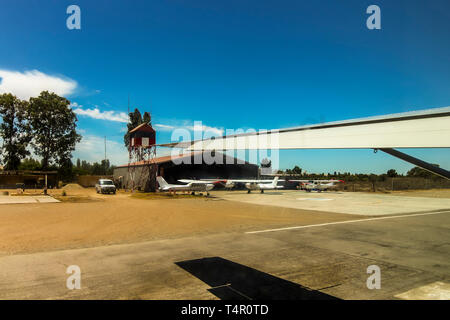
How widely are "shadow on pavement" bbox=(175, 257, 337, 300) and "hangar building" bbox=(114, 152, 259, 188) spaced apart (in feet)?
116

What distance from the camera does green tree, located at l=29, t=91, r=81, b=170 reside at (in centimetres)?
5269

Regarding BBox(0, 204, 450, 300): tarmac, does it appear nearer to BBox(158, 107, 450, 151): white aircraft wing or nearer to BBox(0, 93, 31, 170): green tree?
BBox(158, 107, 450, 151): white aircraft wing

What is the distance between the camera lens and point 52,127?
5381 centimetres

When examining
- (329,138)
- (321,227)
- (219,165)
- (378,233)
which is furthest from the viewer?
(219,165)

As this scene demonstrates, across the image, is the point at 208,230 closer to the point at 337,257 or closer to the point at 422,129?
the point at 337,257

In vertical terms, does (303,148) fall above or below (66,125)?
below

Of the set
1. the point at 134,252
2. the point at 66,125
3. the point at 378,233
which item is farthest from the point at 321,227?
the point at 66,125

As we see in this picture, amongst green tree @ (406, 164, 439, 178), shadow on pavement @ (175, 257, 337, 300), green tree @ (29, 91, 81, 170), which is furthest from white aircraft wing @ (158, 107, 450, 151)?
green tree @ (406, 164, 439, 178)

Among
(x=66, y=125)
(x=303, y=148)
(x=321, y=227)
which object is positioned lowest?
(x=321, y=227)

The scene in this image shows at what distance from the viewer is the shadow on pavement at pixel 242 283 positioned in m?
5.56

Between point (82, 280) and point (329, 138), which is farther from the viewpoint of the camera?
point (329, 138)

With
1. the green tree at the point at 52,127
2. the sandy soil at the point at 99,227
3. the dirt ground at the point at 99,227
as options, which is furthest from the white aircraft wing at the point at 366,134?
the green tree at the point at 52,127
